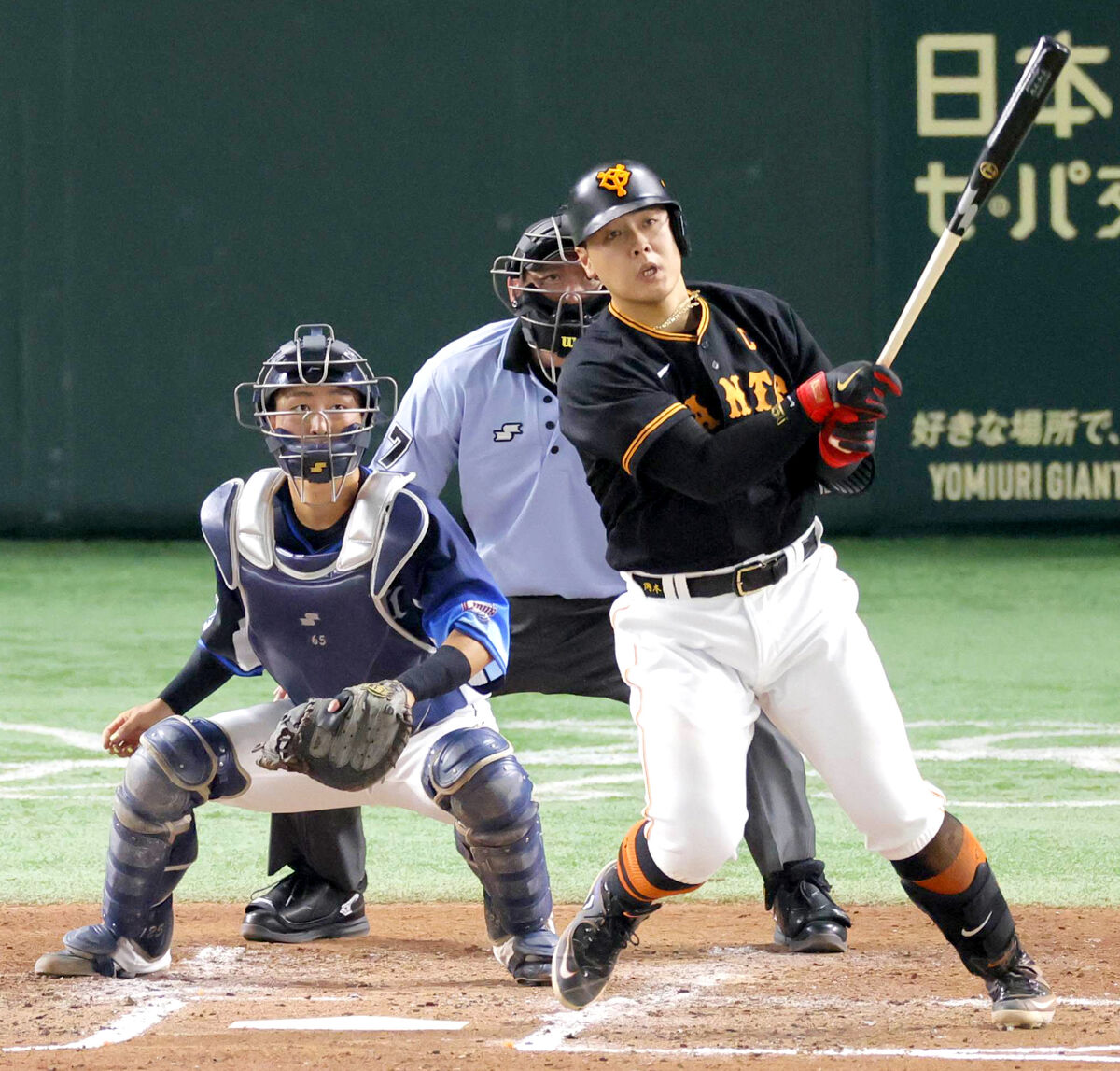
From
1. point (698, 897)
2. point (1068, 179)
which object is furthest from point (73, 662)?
point (1068, 179)

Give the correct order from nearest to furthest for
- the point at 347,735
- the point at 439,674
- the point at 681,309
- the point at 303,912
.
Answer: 1. the point at 681,309
2. the point at 347,735
3. the point at 439,674
4. the point at 303,912

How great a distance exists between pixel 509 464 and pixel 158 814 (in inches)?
60.3

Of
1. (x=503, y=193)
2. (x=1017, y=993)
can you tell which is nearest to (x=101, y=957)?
(x=1017, y=993)

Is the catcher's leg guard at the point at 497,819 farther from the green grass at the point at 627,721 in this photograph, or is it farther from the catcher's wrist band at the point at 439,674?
the green grass at the point at 627,721

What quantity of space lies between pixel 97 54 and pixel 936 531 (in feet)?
21.1

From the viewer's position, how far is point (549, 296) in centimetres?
521

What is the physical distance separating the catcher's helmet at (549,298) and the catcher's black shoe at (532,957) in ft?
5.18

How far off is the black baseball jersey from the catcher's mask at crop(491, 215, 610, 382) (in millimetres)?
1177

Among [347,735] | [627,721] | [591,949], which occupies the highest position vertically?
[347,735]

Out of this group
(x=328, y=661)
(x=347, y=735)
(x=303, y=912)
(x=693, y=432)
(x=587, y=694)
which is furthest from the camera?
(x=587, y=694)

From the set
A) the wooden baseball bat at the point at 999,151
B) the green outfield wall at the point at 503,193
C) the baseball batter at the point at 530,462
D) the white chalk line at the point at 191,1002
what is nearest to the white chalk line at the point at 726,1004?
the white chalk line at the point at 191,1002

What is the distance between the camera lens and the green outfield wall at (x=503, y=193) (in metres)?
13.2

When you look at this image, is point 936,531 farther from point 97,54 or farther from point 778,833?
point 778,833

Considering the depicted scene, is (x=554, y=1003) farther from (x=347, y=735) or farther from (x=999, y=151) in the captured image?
(x=999, y=151)
